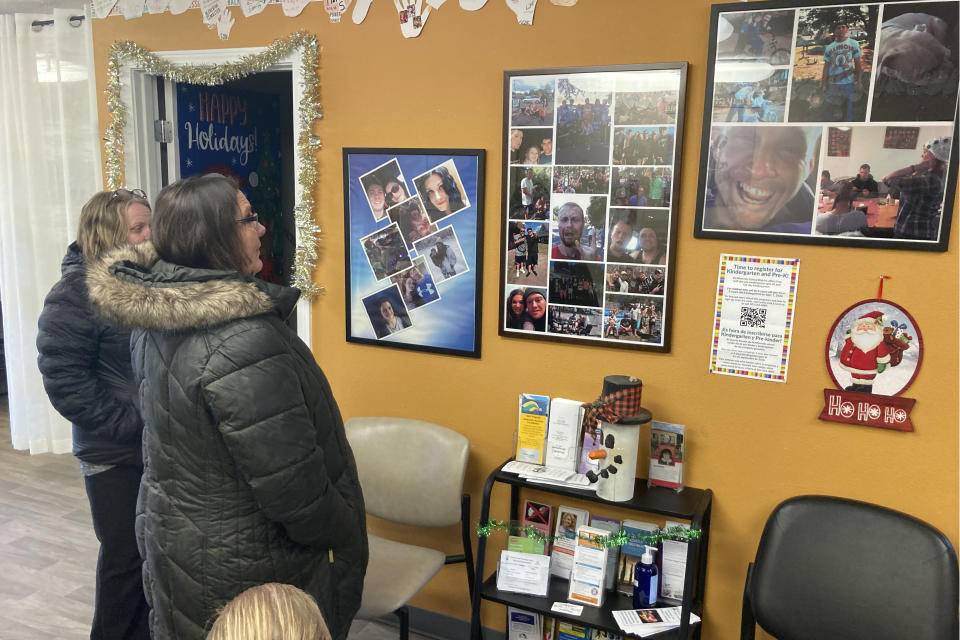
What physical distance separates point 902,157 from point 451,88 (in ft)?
4.55

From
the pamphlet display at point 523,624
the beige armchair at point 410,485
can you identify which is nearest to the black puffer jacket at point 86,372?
the beige armchair at point 410,485

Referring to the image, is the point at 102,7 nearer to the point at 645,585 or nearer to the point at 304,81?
the point at 304,81

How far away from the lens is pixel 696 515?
2.05 metres

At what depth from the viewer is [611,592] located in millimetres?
2332

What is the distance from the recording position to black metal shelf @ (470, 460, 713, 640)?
6.95 ft

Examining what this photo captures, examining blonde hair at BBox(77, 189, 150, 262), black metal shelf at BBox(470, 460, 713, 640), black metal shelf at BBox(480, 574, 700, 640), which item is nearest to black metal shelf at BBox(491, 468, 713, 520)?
black metal shelf at BBox(470, 460, 713, 640)

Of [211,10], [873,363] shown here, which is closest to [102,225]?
[211,10]

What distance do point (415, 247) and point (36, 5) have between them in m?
2.87

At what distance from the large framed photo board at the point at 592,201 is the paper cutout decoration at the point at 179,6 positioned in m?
1.42

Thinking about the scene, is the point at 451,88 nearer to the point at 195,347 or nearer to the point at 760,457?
the point at 195,347

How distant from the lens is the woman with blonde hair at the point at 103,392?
211 cm

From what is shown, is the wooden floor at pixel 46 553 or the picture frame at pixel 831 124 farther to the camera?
the wooden floor at pixel 46 553

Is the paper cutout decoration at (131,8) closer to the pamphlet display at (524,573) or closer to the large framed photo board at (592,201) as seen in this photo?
the large framed photo board at (592,201)

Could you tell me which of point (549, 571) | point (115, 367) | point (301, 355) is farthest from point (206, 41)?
point (549, 571)
